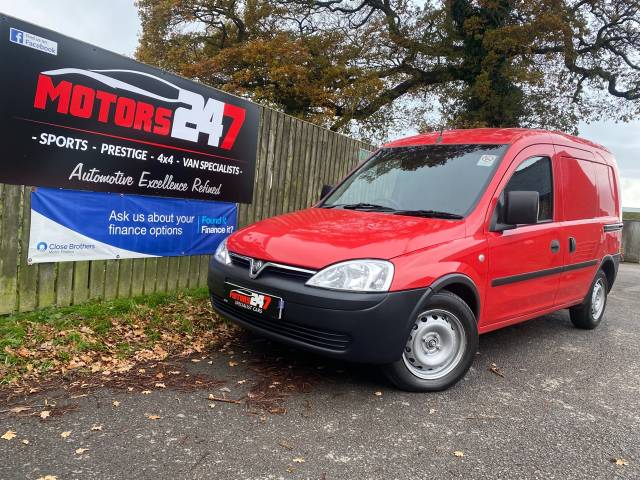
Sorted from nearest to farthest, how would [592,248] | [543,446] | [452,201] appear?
[543,446]
[452,201]
[592,248]

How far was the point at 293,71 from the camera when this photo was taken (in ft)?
57.7

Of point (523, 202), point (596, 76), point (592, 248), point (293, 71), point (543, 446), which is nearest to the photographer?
point (543, 446)

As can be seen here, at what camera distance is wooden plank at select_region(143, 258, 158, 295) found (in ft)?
18.7

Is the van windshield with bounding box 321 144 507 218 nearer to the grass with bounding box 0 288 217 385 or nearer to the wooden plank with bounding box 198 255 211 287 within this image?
the grass with bounding box 0 288 217 385

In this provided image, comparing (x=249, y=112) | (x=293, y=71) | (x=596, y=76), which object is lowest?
(x=249, y=112)

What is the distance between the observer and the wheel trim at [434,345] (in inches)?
146

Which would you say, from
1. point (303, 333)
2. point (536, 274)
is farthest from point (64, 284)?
point (536, 274)

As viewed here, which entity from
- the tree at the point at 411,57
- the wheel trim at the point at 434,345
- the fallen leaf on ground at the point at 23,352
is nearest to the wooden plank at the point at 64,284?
the fallen leaf on ground at the point at 23,352

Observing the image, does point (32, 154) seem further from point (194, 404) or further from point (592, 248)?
point (592, 248)

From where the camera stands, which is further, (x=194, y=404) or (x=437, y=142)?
(x=437, y=142)

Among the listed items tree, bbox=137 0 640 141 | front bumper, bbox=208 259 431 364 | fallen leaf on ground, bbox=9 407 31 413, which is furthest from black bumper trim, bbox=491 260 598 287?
tree, bbox=137 0 640 141

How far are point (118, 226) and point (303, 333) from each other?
2793mm

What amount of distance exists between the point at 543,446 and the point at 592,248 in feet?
10.6

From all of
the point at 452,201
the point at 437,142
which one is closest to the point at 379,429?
the point at 452,201
